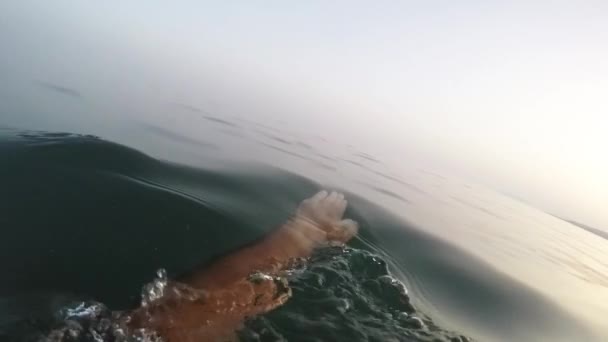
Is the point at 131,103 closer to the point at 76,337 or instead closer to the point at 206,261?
the point at 206,261

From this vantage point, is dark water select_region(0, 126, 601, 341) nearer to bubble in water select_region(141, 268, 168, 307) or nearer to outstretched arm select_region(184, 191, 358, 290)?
bubble in water select_region(141, 268, 168, 307)

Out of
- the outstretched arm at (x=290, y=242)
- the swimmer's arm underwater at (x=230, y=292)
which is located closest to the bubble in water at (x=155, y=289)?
the swimmer's arm underwater at (x=230, y=292)

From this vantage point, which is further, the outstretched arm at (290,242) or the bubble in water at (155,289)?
the outstretched arm at (290,242)

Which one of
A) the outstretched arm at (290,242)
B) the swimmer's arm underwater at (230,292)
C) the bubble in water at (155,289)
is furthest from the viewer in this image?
the outstretched arm at (290,242)

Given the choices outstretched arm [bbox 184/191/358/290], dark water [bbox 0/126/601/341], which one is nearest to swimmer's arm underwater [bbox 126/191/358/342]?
outstretched arm [bbox 184/191/358/290]

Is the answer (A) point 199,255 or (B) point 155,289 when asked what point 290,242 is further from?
(B) point 155,289

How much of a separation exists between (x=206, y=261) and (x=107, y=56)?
655 inches

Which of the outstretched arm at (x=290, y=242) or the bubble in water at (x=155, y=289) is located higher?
the outstretched arm at (x=290, y=242)

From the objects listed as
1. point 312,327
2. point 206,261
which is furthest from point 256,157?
point 312,327

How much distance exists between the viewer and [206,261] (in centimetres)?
409

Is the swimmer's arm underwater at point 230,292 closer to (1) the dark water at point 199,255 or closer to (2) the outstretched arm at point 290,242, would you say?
(2) the outstretched arm at point 290,242

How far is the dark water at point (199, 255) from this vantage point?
3359 mm

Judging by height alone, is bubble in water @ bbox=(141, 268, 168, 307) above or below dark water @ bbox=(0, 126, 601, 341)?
below

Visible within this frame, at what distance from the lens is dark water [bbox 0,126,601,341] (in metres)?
3.36
